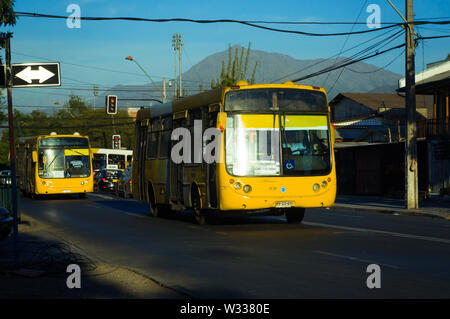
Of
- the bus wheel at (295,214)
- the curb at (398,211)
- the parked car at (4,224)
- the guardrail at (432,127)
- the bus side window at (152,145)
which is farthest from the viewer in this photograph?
the guardrail at (432,127)

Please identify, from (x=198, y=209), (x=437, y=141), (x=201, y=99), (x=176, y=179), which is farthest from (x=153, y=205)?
(x=437, y=141)

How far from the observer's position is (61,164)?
122ft

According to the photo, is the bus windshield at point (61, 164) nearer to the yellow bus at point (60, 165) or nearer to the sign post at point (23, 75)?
the yellow bus at point (60, 165)

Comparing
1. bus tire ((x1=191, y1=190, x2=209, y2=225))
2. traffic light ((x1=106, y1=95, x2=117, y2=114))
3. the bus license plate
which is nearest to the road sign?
the bus license plate

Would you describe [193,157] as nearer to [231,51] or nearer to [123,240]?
[123,240]

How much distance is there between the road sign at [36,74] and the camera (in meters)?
10.2

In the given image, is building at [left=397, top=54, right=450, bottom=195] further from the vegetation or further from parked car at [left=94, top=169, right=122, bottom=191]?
the vegetation

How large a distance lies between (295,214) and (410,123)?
8875 millimetres

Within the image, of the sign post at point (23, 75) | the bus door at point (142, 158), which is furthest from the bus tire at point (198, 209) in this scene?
the sign post at point (23, 75)

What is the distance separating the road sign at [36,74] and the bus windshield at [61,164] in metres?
27.4

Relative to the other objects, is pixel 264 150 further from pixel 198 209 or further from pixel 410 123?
pixel 410 123

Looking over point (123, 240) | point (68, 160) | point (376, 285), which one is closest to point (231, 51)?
point (68, 160)

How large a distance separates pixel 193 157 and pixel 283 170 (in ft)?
8.96

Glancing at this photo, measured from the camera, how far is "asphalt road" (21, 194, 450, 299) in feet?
28.4
